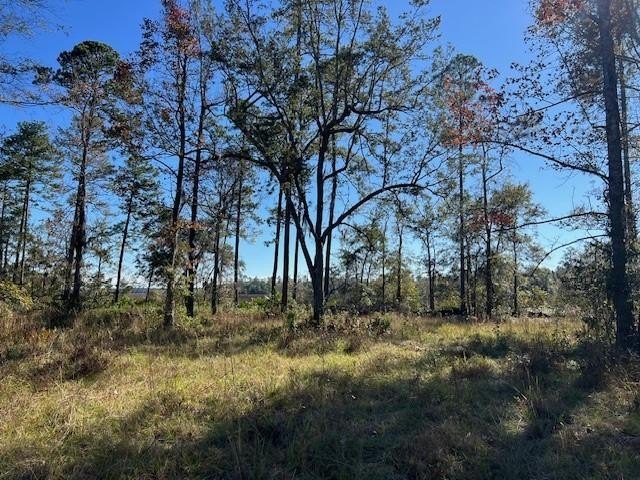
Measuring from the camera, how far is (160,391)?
20.0 ft

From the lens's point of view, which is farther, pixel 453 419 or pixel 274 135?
pixel 274 135

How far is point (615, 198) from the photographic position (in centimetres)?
804

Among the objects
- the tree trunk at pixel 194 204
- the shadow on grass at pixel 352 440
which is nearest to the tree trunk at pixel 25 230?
the tree trunk at pixel 194 204

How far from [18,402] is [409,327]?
10152 millimetres

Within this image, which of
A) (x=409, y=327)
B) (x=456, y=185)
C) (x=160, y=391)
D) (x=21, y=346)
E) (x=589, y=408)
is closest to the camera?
(x=589, y=408)

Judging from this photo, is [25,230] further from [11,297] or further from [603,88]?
[603,88]

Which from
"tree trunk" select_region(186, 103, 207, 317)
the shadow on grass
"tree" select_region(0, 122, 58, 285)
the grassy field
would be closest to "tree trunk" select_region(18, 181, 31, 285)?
"tree" select_region(0, 122, 58, 285)

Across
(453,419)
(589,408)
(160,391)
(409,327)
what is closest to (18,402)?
(160,391)

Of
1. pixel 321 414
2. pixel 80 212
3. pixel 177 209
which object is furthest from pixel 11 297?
pixel 80 212

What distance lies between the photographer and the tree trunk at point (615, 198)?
7.81 meters

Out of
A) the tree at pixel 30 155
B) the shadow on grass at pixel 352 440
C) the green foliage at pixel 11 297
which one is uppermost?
the tree at pixel 30 155

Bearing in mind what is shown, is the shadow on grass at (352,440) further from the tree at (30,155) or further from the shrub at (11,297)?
the tree at (30,155)

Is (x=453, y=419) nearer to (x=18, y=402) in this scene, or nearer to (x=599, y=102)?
(x=18, y=402)

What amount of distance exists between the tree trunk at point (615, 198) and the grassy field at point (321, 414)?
2.23 ft
